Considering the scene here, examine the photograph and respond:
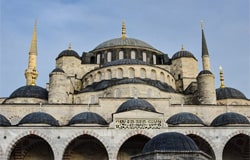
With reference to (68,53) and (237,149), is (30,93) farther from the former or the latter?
(237,149)

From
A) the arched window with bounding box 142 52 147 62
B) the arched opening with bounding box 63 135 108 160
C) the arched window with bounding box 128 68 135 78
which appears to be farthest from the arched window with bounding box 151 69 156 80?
the arched opening with bounding box 63 135 108 160

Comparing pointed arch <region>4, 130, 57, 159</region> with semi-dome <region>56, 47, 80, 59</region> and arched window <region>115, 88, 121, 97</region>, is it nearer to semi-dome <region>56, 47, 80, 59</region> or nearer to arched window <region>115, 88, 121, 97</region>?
arched window <region>115, 88, 121, 97</region>

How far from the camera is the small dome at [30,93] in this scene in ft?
65.0

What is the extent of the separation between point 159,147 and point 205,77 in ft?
42.3

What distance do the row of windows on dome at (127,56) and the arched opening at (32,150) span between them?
391 inches

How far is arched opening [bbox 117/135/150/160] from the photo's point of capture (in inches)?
650

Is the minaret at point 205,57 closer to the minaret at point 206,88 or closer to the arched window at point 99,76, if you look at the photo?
the minaret at point 206,88

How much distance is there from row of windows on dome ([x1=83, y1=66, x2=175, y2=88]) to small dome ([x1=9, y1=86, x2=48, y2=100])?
3.32m

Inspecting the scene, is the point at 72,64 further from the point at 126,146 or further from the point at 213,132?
the point at 213,132

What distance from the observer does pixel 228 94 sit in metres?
21.0

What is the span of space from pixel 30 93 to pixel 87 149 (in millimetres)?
5236

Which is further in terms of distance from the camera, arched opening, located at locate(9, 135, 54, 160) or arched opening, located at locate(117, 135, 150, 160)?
Answer: arched opening, located at locate(117, 135, 150, 160)

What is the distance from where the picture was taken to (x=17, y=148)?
16.3 meters

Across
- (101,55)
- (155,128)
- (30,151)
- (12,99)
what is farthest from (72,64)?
(155,128)
